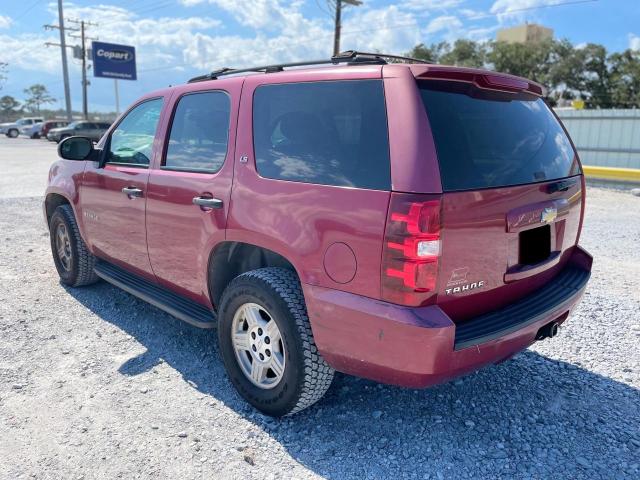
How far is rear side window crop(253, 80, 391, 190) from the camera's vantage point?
2.41m

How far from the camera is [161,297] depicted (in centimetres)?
374

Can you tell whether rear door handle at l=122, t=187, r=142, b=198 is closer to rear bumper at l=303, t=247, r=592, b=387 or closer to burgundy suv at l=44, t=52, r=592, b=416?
burgundy suv at l=44, t=52, r=592, b=416

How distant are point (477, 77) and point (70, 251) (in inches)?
162

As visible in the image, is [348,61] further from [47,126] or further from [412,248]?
[47,126]

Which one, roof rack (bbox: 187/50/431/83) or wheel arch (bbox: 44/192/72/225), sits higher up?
roof rack (bbox: 187/50/431/83)

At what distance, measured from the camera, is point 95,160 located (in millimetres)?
4383

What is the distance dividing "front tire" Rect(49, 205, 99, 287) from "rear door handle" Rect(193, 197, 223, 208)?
2184 millimetres

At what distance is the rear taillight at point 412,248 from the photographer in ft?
7.30

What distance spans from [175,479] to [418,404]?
1.48 metres

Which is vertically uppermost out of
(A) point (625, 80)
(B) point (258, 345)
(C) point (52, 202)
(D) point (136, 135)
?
(A) point (625, 80)

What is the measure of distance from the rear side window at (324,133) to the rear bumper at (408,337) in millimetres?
577

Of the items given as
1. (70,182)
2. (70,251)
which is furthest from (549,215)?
(70,251)

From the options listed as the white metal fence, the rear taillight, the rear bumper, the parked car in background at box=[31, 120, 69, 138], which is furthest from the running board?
the parked car in background at box=[31, 120, 69, 138]

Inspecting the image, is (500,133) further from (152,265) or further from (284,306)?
(152,265)
